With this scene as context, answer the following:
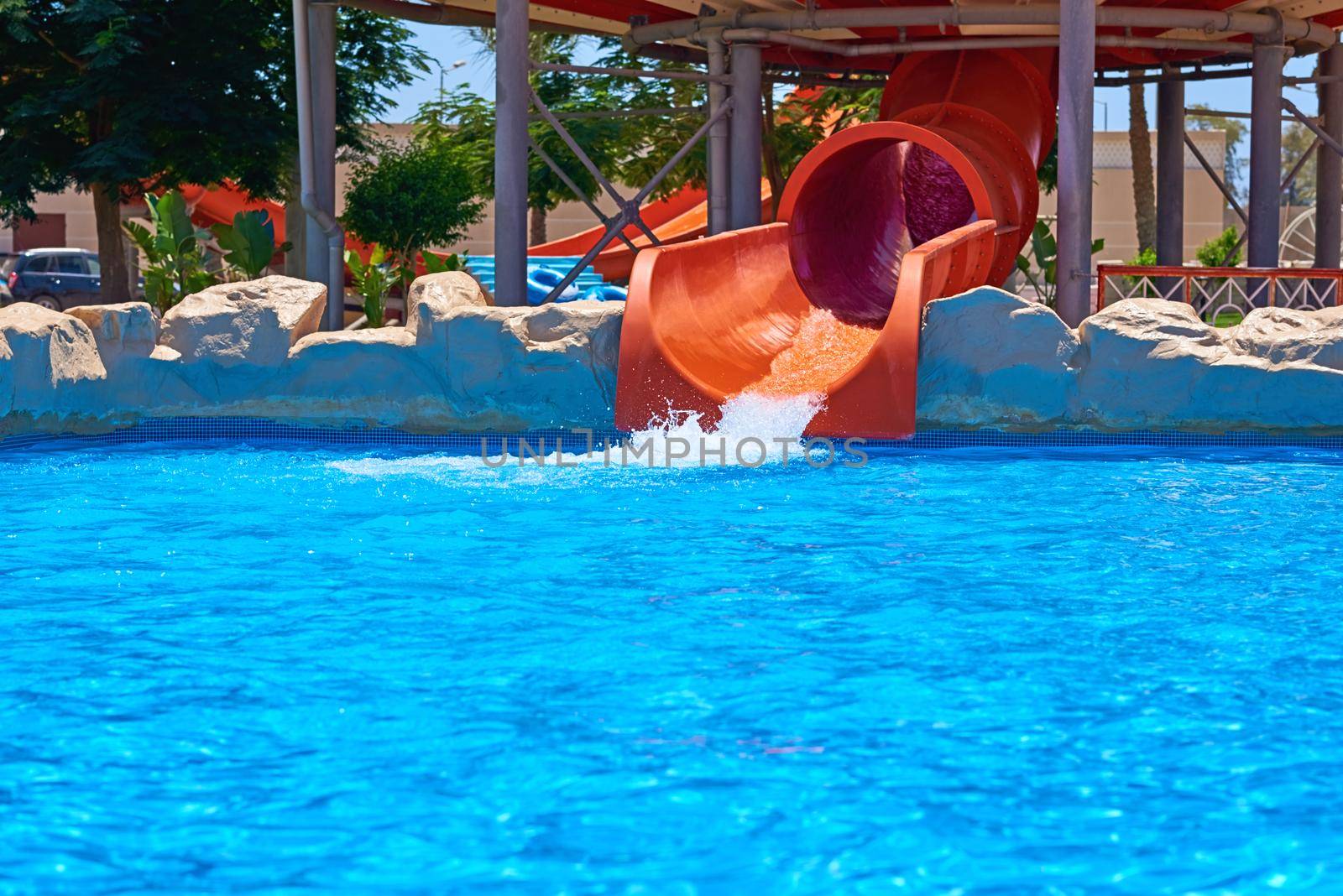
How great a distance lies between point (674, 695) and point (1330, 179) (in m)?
13.7

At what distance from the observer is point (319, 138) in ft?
44.2

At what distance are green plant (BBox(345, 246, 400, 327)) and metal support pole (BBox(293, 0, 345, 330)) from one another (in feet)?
2.04

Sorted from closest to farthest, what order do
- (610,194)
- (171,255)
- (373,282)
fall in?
(610,194) < (373,282) < (171,255)

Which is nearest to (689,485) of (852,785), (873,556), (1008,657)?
(873,556)

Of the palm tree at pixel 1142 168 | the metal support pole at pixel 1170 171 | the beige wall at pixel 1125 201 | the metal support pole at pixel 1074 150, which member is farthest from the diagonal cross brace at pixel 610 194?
the beige wall at pixel 1125 201

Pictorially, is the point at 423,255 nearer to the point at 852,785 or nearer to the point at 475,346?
the point at 475,346

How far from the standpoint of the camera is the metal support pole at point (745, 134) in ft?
44.7

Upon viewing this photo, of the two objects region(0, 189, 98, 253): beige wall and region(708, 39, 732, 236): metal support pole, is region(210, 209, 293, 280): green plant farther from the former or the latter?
region(0, 189, 98, 253): beige wall

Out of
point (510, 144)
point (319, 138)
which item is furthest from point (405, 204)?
point (510, 144)

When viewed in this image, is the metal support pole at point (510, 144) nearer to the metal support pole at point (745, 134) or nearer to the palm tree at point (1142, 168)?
the metal support pole at point (745, 134)

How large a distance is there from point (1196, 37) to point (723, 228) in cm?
465

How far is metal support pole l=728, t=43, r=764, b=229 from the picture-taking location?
1363cm

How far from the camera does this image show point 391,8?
13.4 meters

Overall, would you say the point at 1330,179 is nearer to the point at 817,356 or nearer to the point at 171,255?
the point at 817,356
